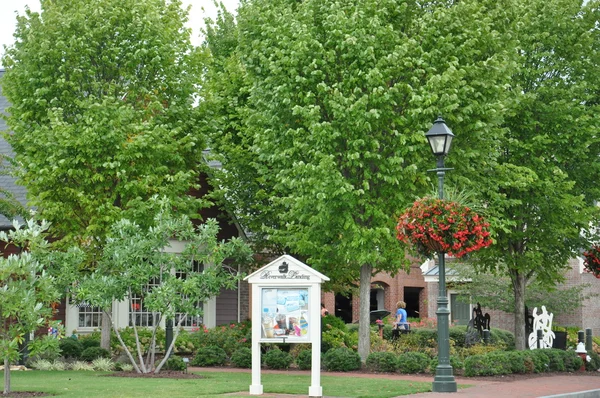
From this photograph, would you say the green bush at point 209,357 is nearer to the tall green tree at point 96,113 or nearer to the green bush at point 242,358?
the green bush at point 242,358

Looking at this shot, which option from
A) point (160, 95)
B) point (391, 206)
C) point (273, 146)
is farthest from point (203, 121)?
point (391, 206)

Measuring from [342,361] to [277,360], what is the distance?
1.93 metres

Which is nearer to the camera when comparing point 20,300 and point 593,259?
point 20,300

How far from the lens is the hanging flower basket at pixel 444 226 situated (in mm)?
17047

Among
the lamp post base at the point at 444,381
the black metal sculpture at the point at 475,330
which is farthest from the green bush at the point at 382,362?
the lamp post base at the point at 444,381

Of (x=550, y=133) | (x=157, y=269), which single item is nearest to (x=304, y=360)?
(x=157, y=269)

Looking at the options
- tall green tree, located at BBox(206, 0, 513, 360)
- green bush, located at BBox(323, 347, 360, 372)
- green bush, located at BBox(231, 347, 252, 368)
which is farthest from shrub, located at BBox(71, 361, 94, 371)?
green bush, located at BBox(323, 347, 360, 372)

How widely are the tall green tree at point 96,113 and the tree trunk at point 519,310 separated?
1114cm

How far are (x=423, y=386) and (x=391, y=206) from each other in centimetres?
577

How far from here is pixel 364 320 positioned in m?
23.7

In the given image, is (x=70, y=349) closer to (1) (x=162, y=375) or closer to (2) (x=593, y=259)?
(1) (x=162, y=375)

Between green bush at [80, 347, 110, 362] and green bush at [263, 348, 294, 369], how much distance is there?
448 centimetres

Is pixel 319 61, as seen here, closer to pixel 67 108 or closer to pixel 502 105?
pixel 502 105

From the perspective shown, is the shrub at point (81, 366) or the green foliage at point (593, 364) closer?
the shrub at point (81, 366)
